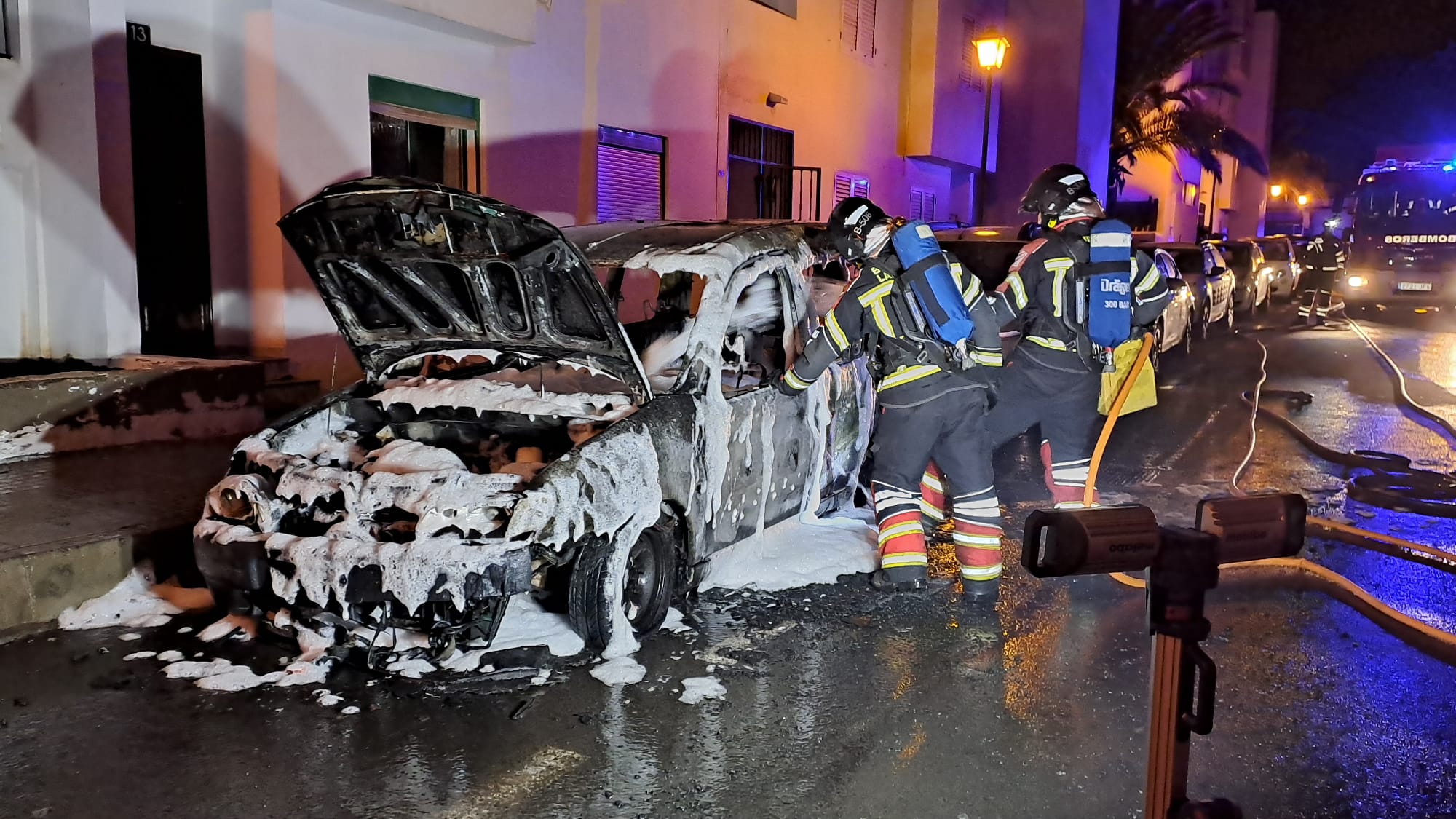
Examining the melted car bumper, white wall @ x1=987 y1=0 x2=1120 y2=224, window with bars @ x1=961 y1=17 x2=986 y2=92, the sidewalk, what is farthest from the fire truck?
the melted car bumper

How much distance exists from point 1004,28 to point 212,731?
2490cm

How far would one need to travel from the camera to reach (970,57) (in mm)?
22453

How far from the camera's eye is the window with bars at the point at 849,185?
18.7 m

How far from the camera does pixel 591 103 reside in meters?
12.3

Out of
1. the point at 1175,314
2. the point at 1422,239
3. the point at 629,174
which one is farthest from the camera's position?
the point at 1422,239

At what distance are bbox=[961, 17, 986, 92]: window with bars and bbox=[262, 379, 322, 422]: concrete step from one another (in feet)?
55.2

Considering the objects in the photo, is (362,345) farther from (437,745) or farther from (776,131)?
(776,131)

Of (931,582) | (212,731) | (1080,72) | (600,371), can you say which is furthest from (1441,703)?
(1080,72)

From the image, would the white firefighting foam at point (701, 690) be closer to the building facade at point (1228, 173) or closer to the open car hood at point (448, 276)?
the open car hood at point (448, 276)

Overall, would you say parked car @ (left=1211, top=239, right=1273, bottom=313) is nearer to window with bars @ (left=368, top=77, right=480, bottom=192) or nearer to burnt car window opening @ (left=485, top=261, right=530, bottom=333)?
window with bars @ (left=368, top=77, right=480, bottom=192)

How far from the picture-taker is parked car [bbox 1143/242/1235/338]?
15.0 metres

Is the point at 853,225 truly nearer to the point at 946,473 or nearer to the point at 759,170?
the point at 946,473

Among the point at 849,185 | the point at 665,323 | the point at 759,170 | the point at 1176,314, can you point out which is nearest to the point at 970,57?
the point at 849,185

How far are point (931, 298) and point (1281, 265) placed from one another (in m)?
19.9
